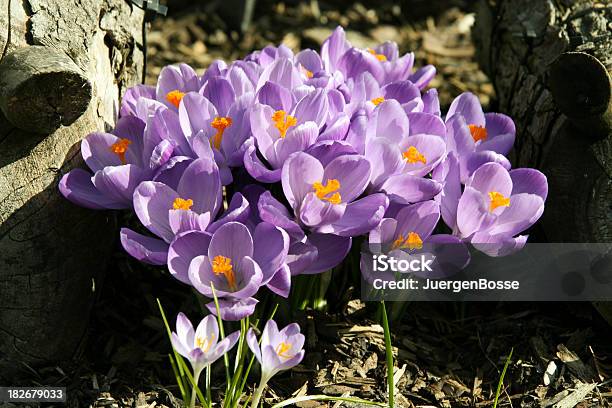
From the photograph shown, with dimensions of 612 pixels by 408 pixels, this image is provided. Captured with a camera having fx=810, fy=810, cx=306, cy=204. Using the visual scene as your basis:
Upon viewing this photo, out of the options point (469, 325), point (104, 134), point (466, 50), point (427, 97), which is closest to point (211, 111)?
point (104, 134)

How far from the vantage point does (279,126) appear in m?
1.76

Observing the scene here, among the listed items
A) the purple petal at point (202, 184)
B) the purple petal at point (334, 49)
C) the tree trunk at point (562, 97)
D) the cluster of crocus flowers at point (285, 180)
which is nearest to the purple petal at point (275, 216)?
the cluster of crocus flowers at point (285, 180)

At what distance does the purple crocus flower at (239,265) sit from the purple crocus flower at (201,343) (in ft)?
0.16

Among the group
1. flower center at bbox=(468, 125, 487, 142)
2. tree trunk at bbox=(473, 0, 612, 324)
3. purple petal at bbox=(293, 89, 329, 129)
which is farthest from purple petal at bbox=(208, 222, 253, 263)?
tree trunk at bbox=(473, 0, 612, 324)

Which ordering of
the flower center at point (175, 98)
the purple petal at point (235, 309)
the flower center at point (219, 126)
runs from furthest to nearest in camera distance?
the flower center at point (175, 98), the flower center at point (219, 126), the purple petal at point (235, 309)

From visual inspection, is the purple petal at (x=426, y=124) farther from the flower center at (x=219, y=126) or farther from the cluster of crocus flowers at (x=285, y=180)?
the flower center at (x=219, y=126)

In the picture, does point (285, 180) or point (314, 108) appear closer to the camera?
point (285, 180)

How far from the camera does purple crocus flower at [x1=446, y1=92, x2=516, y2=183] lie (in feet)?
6.20

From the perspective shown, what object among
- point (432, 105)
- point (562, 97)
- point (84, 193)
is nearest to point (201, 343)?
point (84, 193)

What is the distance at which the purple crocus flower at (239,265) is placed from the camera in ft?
5.25

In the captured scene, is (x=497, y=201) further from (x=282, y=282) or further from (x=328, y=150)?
(x=282, y=282)

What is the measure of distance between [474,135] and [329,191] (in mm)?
512

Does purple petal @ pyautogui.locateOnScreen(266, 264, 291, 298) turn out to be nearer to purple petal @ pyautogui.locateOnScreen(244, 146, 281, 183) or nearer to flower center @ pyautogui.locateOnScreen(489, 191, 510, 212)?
purple petal @ pyautogui.locateOnScreen(244, 146, 281, 183)

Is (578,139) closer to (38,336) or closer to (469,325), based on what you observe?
(469,325)
